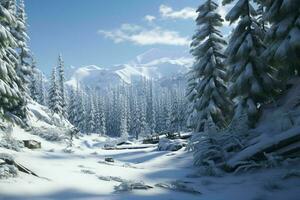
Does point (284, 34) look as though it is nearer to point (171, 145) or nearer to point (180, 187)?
point (180, 187)

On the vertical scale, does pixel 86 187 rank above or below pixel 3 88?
below

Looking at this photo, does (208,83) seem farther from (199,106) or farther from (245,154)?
(245,154)

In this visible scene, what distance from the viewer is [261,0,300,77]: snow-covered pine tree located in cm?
1681

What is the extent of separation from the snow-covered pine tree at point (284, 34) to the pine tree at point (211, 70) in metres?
9.84

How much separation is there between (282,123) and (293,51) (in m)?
2.99

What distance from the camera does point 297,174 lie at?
13750 mm

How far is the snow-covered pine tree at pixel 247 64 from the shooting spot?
66.6 ft

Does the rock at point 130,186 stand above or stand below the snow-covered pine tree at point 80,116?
below

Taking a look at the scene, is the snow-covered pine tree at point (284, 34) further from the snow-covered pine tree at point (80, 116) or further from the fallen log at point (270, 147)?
the snow-covered pine tree at point (80, 116)

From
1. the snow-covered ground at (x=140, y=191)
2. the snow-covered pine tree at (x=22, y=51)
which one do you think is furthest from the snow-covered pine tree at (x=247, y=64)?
the snow-covered pine tree at (x=22, y=51)

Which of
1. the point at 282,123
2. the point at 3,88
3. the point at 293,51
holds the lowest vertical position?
the point at 282,123

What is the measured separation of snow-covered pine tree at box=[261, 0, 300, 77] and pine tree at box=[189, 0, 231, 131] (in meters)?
9.84

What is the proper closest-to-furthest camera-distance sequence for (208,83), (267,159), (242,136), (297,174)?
(297,174) < (267,159) < (242,136) < (208,83)

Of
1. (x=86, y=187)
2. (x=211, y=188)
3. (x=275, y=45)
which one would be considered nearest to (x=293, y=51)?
(x=275, y=45)
